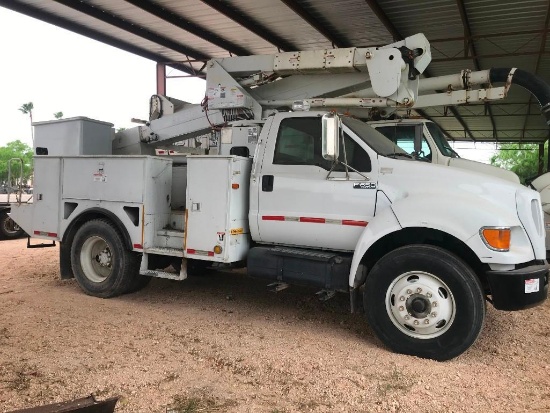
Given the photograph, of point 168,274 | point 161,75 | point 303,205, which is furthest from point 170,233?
point 161,75

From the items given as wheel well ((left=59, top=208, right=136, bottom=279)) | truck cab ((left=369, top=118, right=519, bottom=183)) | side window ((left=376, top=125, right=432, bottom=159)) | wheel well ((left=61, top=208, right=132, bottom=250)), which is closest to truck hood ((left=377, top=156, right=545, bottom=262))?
truck cab ((left=369, top=118, right=519, bottom=183))

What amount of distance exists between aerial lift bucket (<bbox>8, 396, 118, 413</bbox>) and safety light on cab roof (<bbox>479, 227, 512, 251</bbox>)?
10.6 ft

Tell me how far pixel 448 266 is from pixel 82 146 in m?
Result: 5.24

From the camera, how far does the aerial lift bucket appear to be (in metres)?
2.97

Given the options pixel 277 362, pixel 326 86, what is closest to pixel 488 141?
pixel 326 86

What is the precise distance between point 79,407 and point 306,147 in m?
3.32

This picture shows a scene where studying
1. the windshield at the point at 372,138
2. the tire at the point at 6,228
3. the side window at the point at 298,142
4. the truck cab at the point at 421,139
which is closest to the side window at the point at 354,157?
the windshield at the point at 372,138

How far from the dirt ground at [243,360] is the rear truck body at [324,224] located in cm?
43

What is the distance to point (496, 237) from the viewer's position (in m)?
4.09

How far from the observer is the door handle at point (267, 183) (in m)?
5.26

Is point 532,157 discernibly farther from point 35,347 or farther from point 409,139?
point 35,347

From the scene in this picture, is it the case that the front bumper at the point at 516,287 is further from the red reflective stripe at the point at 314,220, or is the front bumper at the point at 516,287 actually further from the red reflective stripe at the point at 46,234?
the red reflective stripe at the point at 46,234

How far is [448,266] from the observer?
416cm

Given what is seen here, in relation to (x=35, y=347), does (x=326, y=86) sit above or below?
above
